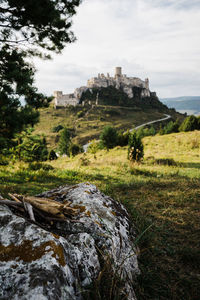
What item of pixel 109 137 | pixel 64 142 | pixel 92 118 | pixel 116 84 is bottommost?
pixel 64 142

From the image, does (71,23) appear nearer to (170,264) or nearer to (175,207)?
(175,207)

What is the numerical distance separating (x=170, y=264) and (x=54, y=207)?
5.32ft

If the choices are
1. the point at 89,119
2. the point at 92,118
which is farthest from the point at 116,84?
the point at 89,119

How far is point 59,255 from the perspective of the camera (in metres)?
1.36

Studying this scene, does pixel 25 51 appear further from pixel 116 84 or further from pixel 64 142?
pixel 116 84

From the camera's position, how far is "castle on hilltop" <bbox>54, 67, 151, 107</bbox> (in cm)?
11557

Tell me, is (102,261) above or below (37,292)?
below

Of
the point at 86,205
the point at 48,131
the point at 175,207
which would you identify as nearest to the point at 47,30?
the point at 86,205

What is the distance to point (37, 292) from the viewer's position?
110cm

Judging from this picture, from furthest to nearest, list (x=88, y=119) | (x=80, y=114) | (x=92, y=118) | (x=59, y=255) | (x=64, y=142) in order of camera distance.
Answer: (x=80, y=114), (x=92, y=118), (x=88, y=119), (x=64, y=142), (x=59, y=255)

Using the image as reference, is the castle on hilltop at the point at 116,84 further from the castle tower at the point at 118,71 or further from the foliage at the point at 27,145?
the foliage at the point at 27,145

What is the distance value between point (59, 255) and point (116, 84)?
139 metres

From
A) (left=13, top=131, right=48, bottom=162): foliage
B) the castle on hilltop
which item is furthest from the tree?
the castle on hilltop

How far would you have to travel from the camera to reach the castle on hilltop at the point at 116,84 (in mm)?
115575
